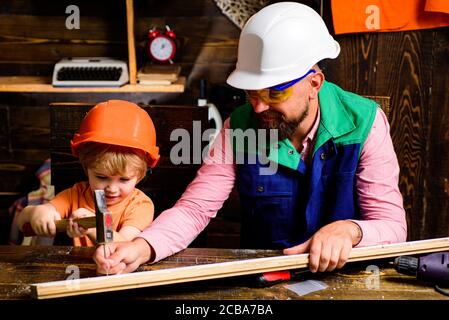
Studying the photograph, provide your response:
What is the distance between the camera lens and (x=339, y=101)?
2.00 metres

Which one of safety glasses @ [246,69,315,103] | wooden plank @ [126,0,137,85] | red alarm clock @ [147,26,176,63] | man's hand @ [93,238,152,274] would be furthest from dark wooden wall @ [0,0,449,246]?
man's hand @ [93,238,152,274]

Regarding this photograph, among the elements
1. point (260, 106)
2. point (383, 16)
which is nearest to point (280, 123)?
point (260, 106)

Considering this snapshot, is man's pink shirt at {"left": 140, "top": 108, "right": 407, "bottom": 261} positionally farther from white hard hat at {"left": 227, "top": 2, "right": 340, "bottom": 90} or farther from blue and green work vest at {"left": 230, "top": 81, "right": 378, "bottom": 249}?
white hard hat at {"left": 227, "top": 2, "right": 340, "bottom": 90}

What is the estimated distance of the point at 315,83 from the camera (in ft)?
6.25

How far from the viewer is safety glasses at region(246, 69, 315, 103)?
1793 mm

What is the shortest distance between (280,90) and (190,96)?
216cm

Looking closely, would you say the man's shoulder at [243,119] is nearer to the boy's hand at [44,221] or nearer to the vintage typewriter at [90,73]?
the boy's hand at [44,221]

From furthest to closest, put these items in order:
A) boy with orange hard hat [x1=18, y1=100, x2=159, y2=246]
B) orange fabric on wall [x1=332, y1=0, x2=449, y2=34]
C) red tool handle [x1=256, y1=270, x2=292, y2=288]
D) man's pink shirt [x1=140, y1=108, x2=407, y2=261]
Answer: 1. orange fabric on wall [x1=332, y1=0, x2=449, y2=34]
2. boy with orange hard hat [x1=18, y1=100, x2=159, y2=246]
3. man's pink shirt [x1=140, y1=108, x2=407, y2=261]
4. red tool handle [x1=256, y1=270, x2=292, y2=288]

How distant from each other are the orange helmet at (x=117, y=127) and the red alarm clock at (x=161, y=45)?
5.97 feet

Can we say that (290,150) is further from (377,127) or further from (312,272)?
(312,272)

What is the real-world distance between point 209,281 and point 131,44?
232cm

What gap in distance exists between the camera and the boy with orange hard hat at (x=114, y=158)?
5.88 feet

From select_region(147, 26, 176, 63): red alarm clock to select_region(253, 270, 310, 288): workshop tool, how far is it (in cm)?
241

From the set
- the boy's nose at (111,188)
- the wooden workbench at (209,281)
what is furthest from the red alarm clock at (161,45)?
the wooden workbench at (209,281)
